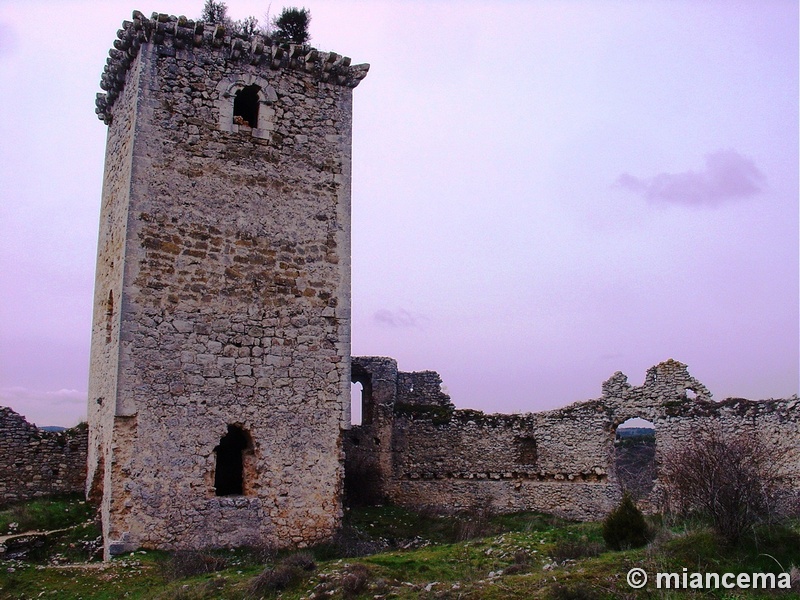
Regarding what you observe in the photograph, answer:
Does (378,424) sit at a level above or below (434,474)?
above

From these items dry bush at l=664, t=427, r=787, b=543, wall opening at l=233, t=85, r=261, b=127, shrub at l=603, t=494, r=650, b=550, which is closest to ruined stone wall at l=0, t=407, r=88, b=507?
wall opening at l=233, t=85, r=261, b=127

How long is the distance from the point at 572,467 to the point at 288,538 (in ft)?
24.9

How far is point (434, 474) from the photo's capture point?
1723 cm

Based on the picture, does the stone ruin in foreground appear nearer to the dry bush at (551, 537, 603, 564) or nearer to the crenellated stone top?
the crenellated stone top

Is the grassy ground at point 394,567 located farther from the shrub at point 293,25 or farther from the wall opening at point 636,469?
the shrub at point 293,25

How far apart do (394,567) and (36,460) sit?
7.73m

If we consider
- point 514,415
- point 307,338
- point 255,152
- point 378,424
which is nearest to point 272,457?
point 307,338

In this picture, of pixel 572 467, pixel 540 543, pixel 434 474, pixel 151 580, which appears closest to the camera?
pixel 151 580

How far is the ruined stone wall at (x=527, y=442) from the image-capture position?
1509 cm

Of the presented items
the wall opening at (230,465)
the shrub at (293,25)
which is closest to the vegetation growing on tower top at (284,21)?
the shrub at (293,25)

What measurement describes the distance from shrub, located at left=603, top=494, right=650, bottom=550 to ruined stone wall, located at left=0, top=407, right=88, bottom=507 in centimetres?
940

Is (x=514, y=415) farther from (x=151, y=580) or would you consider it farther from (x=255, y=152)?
(x=151, y=580)

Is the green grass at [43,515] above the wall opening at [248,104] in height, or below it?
below

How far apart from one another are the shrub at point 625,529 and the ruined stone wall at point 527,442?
196 inches
